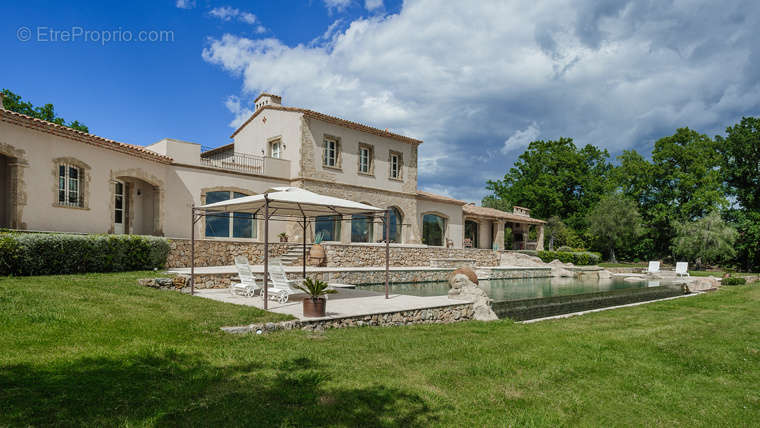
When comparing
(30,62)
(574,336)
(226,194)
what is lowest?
(574,336)

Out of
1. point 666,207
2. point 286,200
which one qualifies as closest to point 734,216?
point 666,207

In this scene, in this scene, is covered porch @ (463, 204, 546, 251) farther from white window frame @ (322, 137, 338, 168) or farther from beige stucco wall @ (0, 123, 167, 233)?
beige stucco wall @ (0, 123, 167, 233)

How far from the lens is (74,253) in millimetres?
10953

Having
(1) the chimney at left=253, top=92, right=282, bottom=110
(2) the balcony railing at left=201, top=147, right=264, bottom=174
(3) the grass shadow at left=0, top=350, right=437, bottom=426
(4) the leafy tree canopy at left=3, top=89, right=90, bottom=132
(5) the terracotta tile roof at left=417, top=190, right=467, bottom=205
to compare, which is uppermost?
(4) the leafy tree canopy at left=3, top=89, right=90, bottom=132

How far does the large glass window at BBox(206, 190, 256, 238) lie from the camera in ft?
63.8

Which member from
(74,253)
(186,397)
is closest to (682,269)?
(186,397)

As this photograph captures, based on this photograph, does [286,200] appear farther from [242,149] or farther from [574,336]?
[242,149]

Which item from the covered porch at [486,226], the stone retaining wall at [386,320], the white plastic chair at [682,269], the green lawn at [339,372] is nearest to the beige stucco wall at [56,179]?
the green lawn at [339,372]

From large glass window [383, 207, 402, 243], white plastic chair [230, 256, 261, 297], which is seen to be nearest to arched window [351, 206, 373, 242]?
large glass window [383, 207, 402, 243]

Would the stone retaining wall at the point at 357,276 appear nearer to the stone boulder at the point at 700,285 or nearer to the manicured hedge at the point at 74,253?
the manicured hedge at the point at 74,253

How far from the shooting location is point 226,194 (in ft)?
65.1

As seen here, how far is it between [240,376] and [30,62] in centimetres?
1706

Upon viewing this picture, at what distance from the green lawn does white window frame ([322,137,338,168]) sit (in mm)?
15216

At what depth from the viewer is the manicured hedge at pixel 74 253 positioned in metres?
9.73
